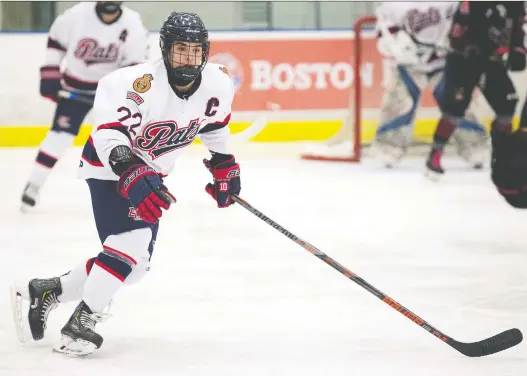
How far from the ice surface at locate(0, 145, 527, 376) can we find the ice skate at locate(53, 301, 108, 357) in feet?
0.10

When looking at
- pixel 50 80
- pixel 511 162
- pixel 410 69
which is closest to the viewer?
pixel 511 162

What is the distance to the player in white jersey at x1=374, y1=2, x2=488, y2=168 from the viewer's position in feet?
21.2

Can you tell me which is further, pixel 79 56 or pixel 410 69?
pixel 410 69

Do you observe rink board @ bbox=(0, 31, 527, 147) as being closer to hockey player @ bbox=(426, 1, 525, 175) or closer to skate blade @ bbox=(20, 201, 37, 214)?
hockey player @ bbox=(426, 1, 525, 175)

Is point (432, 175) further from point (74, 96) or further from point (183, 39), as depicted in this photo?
point (183, 39)

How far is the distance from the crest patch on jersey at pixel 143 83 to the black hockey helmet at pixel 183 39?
58 millimetres

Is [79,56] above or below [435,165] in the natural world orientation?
above

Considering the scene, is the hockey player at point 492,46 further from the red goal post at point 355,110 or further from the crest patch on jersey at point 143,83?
the crest patch on jersey at point 143,83

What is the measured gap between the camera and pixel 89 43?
500 centimetres

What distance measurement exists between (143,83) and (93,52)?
8.48 feet

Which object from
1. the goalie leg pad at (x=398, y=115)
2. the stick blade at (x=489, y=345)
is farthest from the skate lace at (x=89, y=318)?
the goalie leg pad at (x=398, y=115)

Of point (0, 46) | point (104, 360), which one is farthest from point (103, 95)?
point (0, 46)

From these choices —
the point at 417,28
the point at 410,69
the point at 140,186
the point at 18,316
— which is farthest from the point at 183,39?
the point at 410,69

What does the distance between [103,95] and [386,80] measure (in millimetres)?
4785
